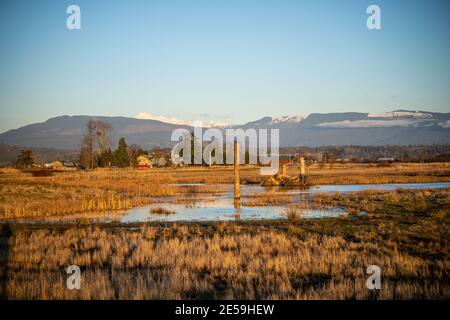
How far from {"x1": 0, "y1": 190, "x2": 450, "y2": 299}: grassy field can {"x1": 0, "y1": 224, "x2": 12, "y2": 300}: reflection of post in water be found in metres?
0.05

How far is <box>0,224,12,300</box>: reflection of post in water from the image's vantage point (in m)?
9.90

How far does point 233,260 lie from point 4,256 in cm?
686

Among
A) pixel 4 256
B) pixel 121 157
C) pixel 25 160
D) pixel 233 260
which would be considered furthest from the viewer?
pixel 25 160

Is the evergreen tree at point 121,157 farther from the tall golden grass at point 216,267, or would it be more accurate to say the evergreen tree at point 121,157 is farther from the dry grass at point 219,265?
the tall golden grass at point 216,267

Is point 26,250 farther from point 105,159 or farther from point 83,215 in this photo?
point 105,159

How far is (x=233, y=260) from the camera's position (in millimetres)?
12531

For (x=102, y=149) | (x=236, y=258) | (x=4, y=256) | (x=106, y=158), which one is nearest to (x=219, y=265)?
(x=236, y=258)

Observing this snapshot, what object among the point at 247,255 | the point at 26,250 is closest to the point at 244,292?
the point at 247,255

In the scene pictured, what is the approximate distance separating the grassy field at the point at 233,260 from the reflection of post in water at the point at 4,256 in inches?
1.9

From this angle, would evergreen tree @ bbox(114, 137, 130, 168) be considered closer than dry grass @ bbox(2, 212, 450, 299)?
No

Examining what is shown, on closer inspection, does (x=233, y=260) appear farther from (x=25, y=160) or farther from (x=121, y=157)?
(x=25, y=160)

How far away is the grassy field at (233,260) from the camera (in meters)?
9.80

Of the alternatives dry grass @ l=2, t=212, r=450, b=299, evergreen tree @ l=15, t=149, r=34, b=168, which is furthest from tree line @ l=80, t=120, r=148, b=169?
dry grass @ l=2, t=212, r=450, b=299

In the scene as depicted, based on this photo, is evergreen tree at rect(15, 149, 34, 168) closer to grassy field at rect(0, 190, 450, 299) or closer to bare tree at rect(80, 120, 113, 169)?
bare tree at rect(80, 120, 113, 169)
